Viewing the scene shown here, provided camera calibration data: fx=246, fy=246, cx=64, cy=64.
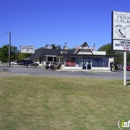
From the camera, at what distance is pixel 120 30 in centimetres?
1947

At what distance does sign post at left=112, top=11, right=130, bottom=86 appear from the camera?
63.1 ft

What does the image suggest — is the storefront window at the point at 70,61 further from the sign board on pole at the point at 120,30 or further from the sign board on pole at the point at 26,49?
the sign board on pole at the point at 26,49

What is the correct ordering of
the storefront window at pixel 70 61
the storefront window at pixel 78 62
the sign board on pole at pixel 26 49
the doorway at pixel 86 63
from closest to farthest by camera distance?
the storefront window at pixel 70 61 < the storefront window at pixel 78 62 < the doorway at pixel 86 63 < the sign board on pole at pixel 26 49

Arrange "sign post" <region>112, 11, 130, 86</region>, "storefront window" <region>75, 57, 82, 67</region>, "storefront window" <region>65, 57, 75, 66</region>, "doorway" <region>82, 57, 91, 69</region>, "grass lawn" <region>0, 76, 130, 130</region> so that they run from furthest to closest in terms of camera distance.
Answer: "doorway" <region>82, 57, 91, 69</region> < "storefront window" <region>75, 57, 82, 67</region> < "storefront window" <region>65, 57, 75, 66</region> < "sign post" <region>112, 11, 130, 86</region> < "grass lawn" <region>0, 76, 130, 130</region>

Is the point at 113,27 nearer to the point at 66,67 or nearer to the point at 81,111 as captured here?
the point at 81,111

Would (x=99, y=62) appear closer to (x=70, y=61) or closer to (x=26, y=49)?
(x=70, y=61)

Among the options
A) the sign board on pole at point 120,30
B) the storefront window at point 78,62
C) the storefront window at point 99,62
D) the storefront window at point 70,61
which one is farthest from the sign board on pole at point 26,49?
the sign board on pole at point 120,30

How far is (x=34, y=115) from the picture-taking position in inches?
319

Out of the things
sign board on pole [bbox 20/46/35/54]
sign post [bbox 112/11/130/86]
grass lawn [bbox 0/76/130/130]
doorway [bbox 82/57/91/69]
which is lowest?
grass lawn [bbox 0/76/130/130]

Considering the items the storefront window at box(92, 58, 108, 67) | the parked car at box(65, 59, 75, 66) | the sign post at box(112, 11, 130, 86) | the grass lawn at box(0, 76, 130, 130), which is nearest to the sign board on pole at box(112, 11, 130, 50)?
the sign post at box(112, 11, 130, 86)

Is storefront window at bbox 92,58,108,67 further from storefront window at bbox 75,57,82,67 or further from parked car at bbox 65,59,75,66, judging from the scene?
parked car at bbox 65,59,75,66

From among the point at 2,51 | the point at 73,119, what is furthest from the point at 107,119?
the point at 2,51

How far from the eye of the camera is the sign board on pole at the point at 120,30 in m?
19.2

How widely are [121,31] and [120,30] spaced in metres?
0.12
